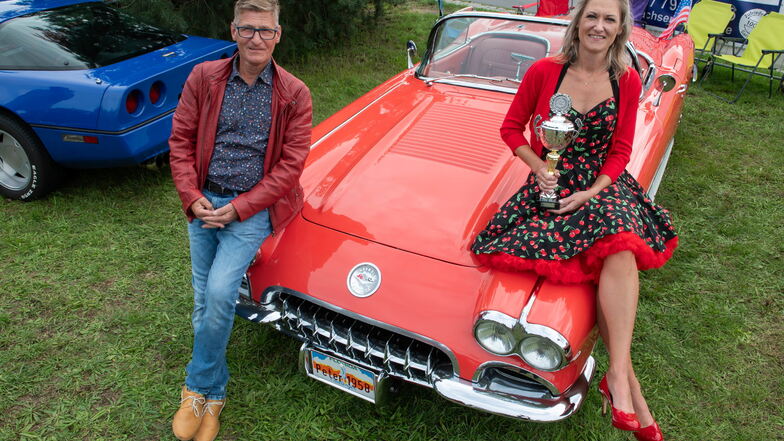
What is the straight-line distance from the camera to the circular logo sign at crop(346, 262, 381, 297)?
2.45 meters

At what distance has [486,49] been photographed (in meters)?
3.96

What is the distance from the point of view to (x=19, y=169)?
446cm

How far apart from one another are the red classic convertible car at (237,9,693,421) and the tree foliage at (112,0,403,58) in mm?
4015

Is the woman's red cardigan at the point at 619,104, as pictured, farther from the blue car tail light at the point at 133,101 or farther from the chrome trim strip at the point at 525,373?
the blue car tail light at the point at 133,101

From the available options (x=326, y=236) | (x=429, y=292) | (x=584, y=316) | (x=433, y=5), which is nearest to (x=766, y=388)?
(x=584, y=316)

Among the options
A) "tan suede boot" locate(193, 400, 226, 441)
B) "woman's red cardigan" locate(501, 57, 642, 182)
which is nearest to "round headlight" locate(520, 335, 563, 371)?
"woman's red cardigan" locate(501, 57, 642, 182)

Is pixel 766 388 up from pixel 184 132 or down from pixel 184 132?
down

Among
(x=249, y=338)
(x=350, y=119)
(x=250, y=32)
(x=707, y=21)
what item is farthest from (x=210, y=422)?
(x=707, y=21)

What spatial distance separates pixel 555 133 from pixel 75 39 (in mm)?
3875

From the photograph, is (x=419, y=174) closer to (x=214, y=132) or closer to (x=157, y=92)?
(x=214, y=132)

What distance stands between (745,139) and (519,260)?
A: 513 centimetres

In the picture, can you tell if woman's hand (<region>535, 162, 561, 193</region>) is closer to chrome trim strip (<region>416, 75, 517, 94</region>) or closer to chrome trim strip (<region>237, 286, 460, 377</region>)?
chrome trim strip (<region>237, 286, 460, 377</region>)

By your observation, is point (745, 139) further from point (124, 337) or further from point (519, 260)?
point (124, 337)

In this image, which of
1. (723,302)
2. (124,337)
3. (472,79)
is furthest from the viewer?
(472,79)
